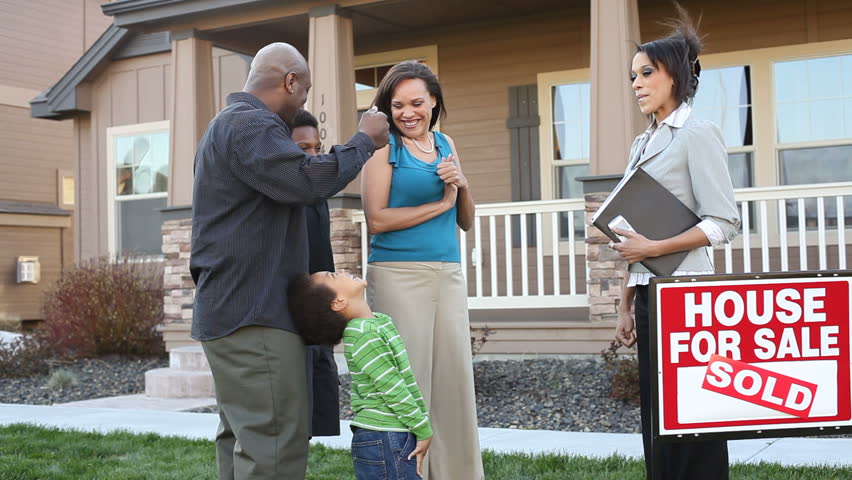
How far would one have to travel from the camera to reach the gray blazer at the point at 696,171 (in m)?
3.12

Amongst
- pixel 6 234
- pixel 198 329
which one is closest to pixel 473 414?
pixel 198 329

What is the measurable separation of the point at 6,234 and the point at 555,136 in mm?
10967

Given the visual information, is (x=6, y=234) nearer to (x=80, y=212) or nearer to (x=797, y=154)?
(x=80, y=212)

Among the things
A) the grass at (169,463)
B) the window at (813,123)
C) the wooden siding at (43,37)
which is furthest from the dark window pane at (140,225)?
the window at (813,123)

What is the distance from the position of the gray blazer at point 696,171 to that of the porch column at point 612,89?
197 inches

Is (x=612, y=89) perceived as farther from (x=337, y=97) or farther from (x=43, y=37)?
(x=43, y=37)

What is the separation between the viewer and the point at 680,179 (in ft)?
10.4

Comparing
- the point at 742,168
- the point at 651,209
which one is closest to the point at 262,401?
the point at 651,209

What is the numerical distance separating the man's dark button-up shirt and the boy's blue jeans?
0.45 m

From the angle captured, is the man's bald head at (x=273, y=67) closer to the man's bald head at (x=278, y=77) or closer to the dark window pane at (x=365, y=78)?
the man's bald head at (x=278, y=77)

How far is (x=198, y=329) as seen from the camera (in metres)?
2.85

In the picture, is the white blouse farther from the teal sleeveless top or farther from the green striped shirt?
the green striped shirt

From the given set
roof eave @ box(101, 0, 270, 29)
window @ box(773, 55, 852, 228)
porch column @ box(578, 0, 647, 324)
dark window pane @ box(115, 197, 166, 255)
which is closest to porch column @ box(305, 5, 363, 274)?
roof eave @ box(101, 0, 270, 29)

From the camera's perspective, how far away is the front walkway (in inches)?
190
